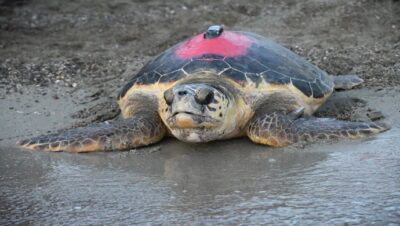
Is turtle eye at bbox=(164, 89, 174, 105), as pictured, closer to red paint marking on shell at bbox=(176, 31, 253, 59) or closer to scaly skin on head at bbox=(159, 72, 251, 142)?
scaly skin on head at bbox=(159, 72, 251, 142)

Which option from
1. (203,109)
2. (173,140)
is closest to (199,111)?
(203,109)

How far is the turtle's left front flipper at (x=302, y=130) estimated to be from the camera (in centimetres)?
408

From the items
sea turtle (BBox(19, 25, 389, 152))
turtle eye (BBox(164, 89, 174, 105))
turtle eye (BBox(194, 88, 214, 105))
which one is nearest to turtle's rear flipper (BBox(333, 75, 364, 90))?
sea turtle (BBox(19, 25, 389, 152))

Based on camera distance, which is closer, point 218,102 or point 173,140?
point 218,102

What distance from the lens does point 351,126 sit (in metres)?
4.13

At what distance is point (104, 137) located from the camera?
4.29 metres

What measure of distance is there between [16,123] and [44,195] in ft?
4.95

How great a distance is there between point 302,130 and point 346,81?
1198mm

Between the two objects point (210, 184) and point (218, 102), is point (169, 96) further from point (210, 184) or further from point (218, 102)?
point (210, 184)

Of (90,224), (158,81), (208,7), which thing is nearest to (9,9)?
(208,7)

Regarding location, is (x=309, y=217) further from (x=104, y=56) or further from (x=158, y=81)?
(x=104, y=56)

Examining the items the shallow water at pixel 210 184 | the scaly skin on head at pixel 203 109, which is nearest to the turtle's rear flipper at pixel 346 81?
the shallow water at pixel 210 184

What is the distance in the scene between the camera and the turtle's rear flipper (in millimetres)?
5152

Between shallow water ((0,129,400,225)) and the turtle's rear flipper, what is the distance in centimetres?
109
